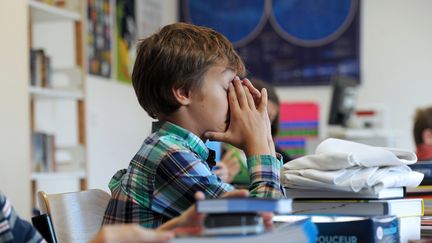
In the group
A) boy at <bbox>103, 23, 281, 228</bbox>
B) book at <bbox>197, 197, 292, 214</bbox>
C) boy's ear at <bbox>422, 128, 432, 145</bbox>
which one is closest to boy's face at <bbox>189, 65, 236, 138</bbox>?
boy at <bbox>103, 23, 281, 228</bbox>

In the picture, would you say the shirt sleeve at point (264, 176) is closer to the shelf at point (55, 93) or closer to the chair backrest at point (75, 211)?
the chair backrest at point (75, 211)

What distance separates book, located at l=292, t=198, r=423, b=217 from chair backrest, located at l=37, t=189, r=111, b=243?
0.43 meters

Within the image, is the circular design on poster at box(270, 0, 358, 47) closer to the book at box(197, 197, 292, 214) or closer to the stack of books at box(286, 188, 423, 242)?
the stack of books at box(286, 188, 423, 242)

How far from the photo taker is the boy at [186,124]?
1190mm

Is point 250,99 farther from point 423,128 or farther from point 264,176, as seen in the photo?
point 423,128

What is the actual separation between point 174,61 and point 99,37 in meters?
4.00

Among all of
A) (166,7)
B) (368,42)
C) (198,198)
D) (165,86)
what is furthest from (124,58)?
(198,198)

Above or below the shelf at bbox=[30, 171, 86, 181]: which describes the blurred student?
above

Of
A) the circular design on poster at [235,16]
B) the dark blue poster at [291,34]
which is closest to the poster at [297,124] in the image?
the dark blue poster at [291,34]

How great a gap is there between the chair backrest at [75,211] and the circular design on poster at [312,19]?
5.07 metres

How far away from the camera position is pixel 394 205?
3.84ft

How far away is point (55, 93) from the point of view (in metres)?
3.86

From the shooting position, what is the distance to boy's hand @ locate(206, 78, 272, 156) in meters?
1.29

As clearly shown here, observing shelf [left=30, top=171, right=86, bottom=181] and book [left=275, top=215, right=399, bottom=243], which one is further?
shelf [left=30, top=171, right=86, bottom=181]
